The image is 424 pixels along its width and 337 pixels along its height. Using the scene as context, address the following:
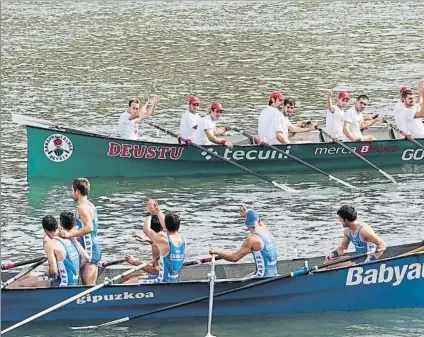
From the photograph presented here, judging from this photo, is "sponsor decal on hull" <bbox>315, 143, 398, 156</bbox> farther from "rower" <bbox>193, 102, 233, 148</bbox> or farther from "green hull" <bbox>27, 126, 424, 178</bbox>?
"rower" <bbox>193, 102, 233, 148</bbox>

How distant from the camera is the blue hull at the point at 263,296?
20.0 metres

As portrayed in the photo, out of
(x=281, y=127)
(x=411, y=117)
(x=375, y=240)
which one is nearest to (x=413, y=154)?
(x=411, y=117)

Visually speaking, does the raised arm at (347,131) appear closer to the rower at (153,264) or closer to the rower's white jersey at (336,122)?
the rower's white jersey at (336,122)

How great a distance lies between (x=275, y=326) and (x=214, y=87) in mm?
20713

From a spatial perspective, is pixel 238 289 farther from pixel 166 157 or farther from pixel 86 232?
pixel 166 157

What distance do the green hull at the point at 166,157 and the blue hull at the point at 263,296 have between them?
807cm

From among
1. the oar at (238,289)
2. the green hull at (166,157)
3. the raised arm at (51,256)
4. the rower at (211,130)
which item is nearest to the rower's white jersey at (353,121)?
the green hull at (166,157)

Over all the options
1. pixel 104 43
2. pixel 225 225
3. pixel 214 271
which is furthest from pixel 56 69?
pixel 214 271

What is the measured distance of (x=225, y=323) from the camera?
20453 mm

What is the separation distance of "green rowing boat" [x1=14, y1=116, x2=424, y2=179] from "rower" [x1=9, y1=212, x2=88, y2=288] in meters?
7.68

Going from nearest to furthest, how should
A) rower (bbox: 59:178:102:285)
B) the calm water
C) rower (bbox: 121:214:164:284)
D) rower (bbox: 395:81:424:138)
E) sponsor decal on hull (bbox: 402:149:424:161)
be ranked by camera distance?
rower (bbox: 59:178:102:285) → rower (bbox: 121:214:164:284) → the calm water → sponsor decal on hull (bbox: 402:149:424:161) → rower (bbox: 395:81:424:138)

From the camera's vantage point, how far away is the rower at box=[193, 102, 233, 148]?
92.2ft

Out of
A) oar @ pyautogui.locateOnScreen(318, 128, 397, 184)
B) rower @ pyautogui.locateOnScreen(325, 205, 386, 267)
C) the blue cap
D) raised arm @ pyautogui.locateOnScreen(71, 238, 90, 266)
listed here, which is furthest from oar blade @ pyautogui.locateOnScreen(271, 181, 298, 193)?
raised arm @ pyautogui.locateOnScreen(71, 238, 90, 266)

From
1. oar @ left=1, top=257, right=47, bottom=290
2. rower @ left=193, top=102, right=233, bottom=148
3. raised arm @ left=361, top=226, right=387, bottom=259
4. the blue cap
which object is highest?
rower @ left=193, top=102, right=233, bottom=148
